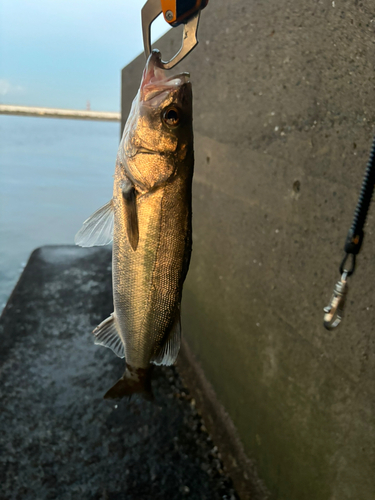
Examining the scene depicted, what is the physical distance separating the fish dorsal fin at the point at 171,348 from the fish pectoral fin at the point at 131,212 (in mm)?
188

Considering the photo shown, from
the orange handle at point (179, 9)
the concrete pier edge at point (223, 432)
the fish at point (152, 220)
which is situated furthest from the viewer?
the concrete pier edge at point (223, 432)

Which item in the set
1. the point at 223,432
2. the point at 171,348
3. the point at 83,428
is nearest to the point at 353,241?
the point at 171,348

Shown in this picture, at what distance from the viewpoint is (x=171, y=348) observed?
2.99ft

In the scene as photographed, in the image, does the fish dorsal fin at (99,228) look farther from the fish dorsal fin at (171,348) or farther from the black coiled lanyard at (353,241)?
the black coiled lanyard at (353,241)

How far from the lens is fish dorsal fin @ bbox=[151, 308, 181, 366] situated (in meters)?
0.89

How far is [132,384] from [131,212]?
44cm

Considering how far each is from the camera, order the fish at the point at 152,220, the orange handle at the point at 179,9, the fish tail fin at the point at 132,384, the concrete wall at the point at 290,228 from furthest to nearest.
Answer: the concrete wall at the point at 290,228
the fish tail fin at the point at 132,384
the fish at the point at 152,220
the orange handle at the point at 179,9

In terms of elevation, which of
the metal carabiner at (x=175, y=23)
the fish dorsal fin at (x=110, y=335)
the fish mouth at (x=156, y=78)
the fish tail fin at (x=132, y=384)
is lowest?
the fish tail fin at (x=132, y=384)

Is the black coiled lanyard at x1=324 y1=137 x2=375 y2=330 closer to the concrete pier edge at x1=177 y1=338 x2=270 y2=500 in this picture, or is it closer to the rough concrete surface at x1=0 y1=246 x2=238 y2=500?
the concrete pier edge at x1=177 y1=338 x2=270 y2=500

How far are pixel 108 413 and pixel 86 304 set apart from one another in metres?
1.42

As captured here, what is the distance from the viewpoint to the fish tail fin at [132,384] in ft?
3.15

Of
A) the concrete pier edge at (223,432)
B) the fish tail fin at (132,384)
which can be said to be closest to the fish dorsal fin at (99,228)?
the fish tail fin at (132,384)

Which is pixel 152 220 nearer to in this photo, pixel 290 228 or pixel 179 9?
pixel 179 9

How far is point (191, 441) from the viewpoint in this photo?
2.41 metres
